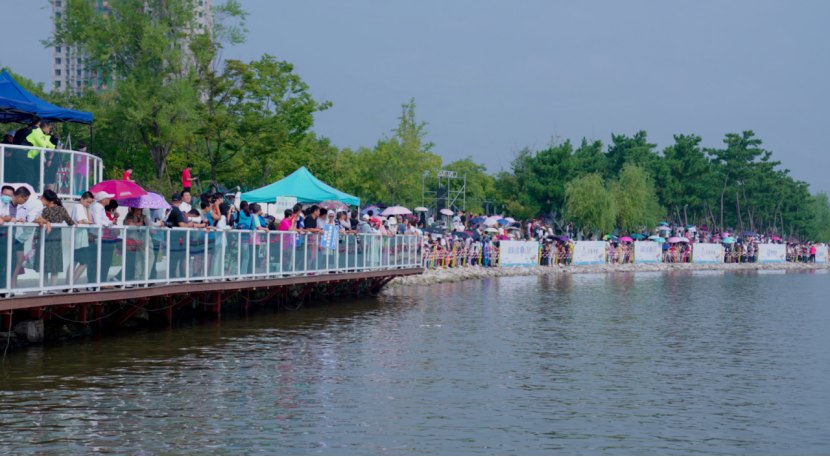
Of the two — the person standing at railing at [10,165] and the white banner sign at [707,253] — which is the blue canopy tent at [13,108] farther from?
the white banner sign at [707,253]

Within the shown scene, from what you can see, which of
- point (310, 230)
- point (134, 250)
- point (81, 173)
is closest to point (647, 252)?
point (310, 230)

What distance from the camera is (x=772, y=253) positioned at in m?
77.4

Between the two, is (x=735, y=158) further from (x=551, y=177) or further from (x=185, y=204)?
(x=185, y=204)

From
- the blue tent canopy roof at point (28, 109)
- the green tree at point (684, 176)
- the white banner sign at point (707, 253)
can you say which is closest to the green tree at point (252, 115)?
the blue tent canopy roof at point (28, 109)

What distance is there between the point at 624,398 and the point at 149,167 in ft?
156

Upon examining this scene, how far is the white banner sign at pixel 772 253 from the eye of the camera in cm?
7588

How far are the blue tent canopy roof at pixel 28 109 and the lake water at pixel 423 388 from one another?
5.84m

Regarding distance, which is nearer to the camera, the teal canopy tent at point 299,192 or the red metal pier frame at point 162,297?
the red metal pier frame at point 162,297

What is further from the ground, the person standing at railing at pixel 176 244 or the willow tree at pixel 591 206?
the willow tree at pixel 591 206

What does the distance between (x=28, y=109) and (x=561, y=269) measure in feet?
120

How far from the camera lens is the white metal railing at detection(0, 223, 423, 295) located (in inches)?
536

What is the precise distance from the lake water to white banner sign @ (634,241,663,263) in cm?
3929

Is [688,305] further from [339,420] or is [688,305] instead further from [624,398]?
[339,420]

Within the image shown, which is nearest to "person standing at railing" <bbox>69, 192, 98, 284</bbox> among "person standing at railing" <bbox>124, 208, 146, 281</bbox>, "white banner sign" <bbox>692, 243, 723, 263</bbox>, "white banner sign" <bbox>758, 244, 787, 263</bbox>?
"person standing at railing" <bbox>124, 208, 146, 281</bbox>
